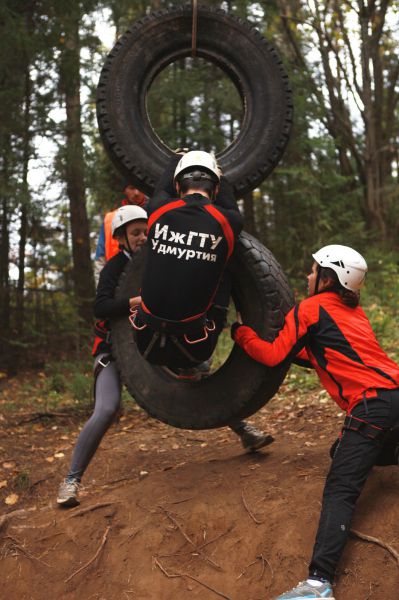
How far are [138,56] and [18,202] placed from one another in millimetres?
5720

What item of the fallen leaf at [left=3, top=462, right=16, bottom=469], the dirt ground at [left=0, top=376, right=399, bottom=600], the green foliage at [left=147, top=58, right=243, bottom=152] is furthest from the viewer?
the green foliage at [left=147, top=58, right=243, bottom=152]

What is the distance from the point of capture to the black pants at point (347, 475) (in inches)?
137

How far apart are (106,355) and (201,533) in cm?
152

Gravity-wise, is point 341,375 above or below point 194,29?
below

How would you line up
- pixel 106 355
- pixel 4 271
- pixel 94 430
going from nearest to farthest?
pixel 94 430 < pixel 106 355 < pixel 4 271

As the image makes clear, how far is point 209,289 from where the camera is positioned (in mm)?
4031

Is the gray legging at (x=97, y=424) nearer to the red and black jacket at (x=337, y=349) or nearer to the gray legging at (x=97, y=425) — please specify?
the gray legging at (x=97, y=425)

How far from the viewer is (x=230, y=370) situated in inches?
179

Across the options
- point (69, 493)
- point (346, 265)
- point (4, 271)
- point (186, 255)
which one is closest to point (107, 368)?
point (69, 493)

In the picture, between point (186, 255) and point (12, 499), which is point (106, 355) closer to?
point (186, 255)

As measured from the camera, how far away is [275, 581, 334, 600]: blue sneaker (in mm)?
3320

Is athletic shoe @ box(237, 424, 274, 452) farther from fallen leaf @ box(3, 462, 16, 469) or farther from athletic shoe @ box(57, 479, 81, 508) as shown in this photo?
fallen leaf @ box(3, 462, 16, 469)

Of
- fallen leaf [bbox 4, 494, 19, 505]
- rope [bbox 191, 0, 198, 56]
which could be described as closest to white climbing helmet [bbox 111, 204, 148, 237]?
rope [bbox 191, 0, 198, 56]

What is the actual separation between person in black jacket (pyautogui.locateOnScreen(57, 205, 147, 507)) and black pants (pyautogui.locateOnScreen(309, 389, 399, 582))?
1.74 metres
